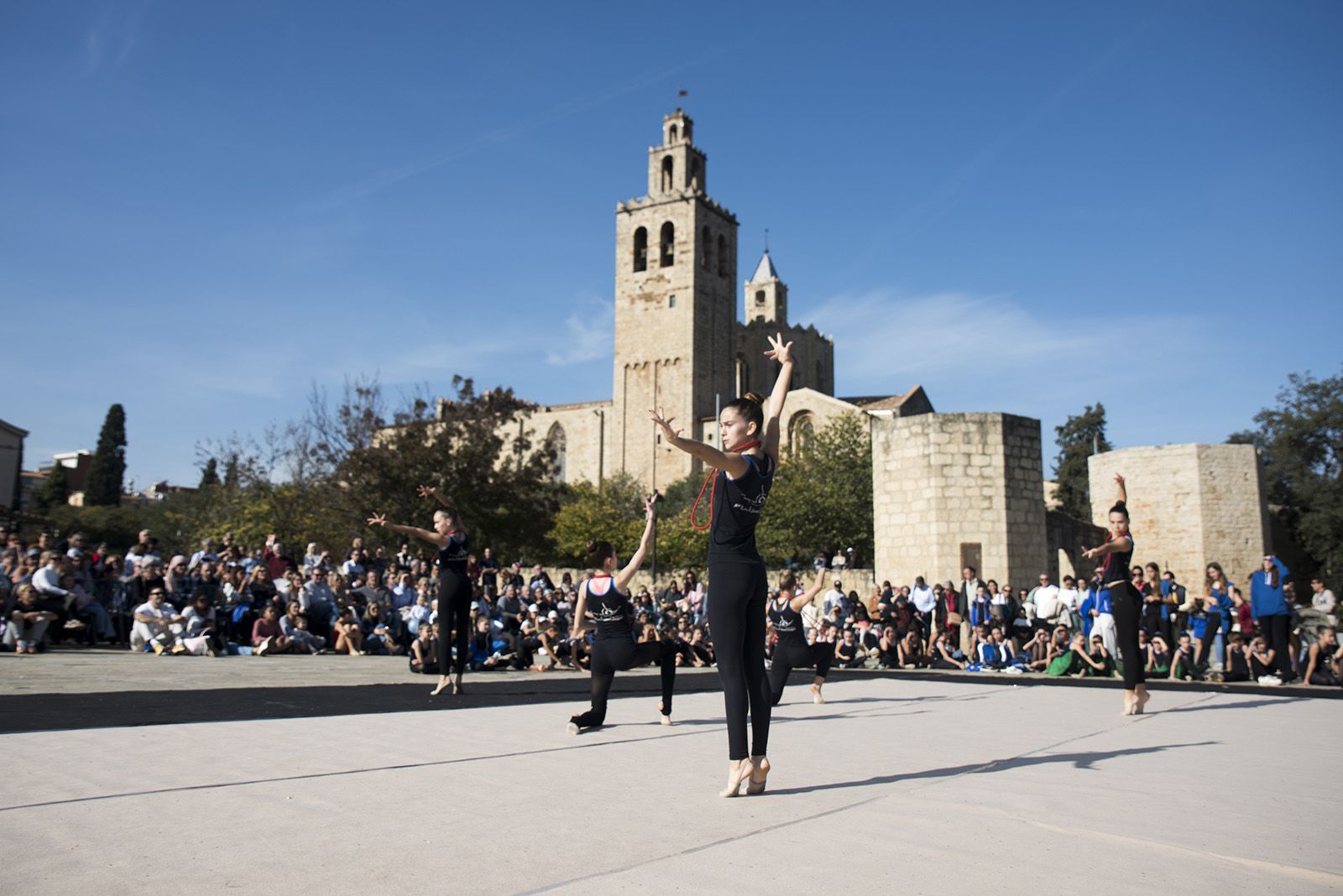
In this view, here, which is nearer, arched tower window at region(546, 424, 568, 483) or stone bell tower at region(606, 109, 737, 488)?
stone bell tower at region(606, 109, 737, 488)

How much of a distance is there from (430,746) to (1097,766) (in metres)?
3.71

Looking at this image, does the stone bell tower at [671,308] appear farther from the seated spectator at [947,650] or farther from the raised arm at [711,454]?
the raised arm at [711,454]

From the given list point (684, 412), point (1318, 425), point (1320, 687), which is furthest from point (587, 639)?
point (684, 412)

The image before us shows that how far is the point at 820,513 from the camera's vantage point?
4188 cm

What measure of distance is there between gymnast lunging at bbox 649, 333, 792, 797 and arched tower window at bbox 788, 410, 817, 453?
46.7 metres

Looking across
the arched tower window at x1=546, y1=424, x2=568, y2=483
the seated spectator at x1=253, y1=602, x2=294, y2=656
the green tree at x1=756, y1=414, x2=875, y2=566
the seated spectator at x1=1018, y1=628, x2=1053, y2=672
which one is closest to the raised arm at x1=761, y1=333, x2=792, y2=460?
the seated spectator at x1=253, y1=602, x2=294, y2=656

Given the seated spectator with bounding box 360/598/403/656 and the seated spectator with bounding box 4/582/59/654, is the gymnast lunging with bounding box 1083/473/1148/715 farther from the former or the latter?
the seated spectator with bounding box 4/582/59/654

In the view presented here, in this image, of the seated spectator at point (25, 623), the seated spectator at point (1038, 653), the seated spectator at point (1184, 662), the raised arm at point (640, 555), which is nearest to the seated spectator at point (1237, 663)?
the seated spectator at point (1184, 662)

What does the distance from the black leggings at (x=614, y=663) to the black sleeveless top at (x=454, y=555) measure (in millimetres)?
1815

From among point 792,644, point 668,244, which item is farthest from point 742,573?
point 668,244

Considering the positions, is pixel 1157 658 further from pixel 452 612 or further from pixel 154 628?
pixel 154 628

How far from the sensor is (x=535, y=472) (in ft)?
121

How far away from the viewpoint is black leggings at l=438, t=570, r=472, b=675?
8.15m

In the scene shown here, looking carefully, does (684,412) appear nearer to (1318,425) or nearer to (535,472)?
(535,472)
